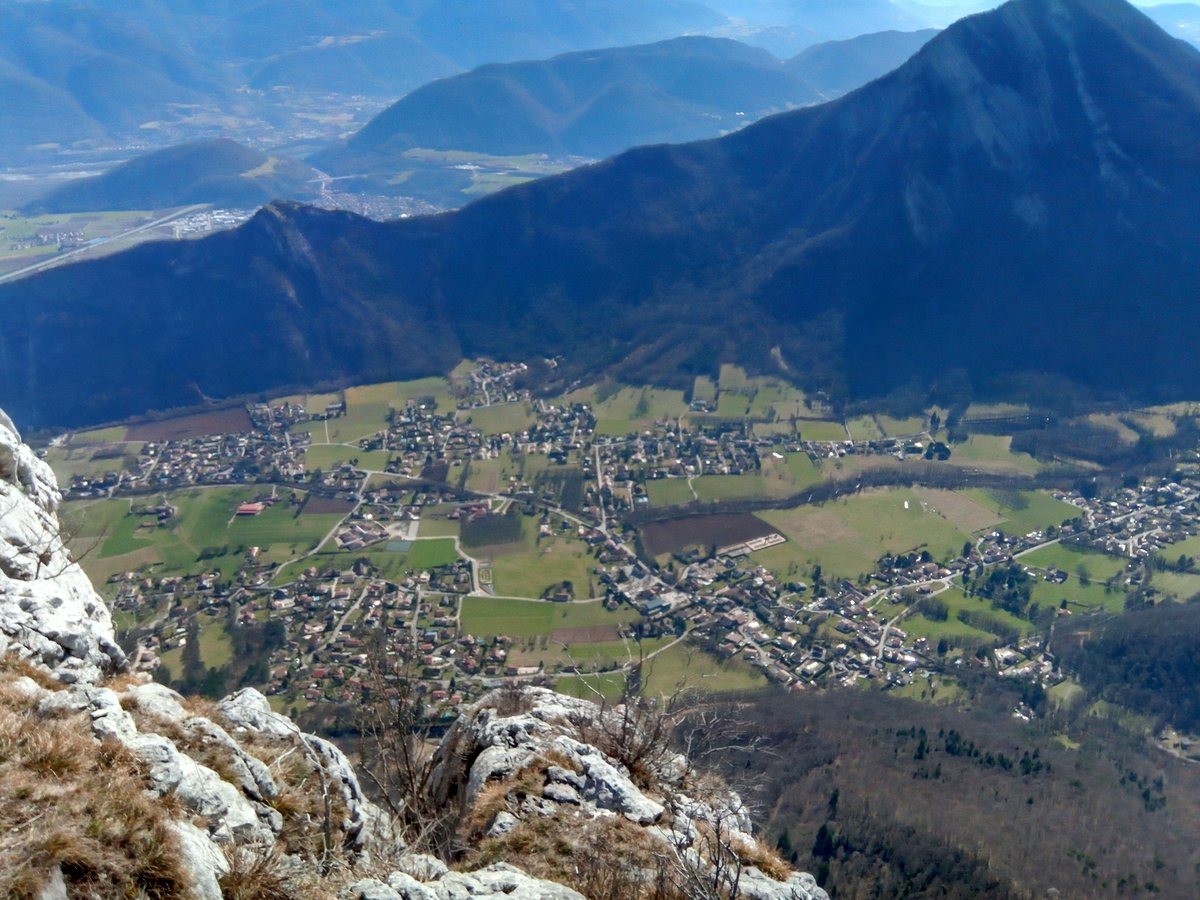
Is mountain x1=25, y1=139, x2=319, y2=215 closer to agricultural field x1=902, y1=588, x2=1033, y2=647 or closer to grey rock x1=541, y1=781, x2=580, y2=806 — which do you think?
agricultural field x1=902, y1=588, x2=1033, y2=647

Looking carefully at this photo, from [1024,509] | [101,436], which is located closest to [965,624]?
[1024,509]

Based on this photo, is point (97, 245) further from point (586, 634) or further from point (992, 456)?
point (992, 456)

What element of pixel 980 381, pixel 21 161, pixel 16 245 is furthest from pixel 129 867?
pixel 21 161

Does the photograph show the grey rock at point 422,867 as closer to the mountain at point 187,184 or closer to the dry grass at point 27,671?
the dry grass at point 27,671

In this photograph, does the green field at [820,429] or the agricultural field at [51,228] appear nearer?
the green field at [820,429]

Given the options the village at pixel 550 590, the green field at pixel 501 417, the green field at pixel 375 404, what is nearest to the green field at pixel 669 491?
the village at pixel 550 590

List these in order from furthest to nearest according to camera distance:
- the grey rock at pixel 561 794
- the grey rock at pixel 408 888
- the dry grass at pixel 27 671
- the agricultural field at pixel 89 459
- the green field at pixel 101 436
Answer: the green field at pixel 101 436
the agricultural field at pixel 89 459
the grey rock at pixel 561 794
the dry grass at pixel 27 671
the grey rock at pixel 408 888

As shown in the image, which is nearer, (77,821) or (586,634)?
(77,821)
